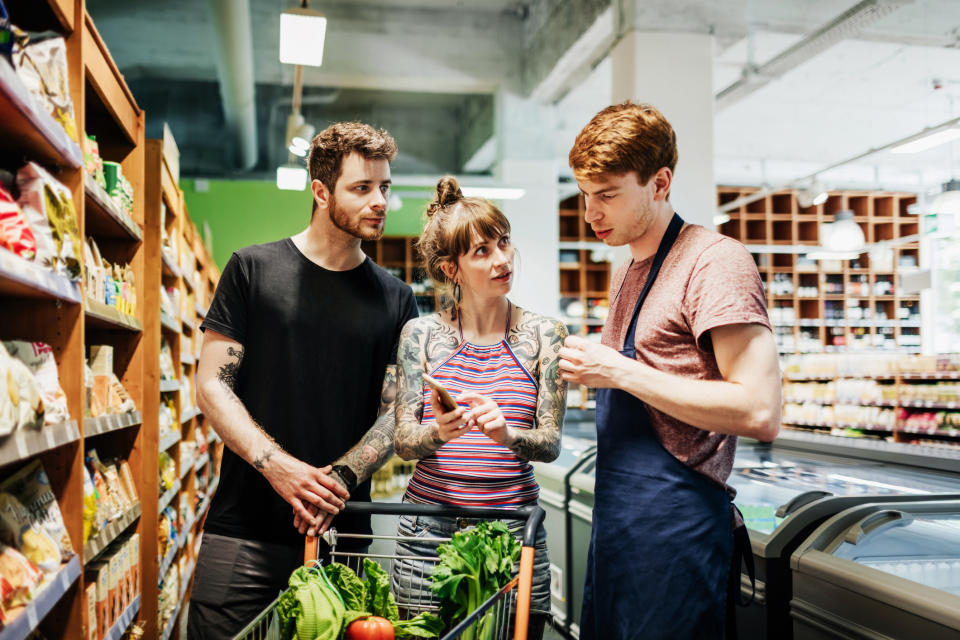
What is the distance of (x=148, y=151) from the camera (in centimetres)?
353

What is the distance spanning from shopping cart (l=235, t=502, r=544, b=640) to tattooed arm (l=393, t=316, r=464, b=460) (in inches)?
7.7

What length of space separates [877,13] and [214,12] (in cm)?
518

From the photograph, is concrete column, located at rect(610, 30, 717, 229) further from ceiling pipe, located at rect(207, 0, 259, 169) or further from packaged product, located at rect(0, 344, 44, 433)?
packaged product, located at rect(0, 344, 44, 433)

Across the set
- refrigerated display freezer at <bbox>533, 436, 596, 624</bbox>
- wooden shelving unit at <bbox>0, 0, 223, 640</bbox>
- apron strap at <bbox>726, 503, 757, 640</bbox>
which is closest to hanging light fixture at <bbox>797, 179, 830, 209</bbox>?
refrigerated display freezer at <bbox>533, 436, 596, 624</bbox>

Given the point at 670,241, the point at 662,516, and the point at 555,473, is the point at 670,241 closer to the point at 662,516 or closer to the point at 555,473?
the point at 662,516

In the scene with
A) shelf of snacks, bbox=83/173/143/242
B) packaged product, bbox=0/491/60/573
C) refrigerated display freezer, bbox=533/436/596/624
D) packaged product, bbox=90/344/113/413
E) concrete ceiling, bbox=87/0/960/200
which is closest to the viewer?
packaged product, bbox=0/491/60/573

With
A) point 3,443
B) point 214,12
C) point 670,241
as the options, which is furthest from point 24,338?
point 214,12

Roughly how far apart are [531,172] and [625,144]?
7.80 metres

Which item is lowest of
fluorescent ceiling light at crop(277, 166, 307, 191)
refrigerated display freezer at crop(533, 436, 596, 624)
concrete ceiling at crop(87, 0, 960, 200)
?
refrigerated display freezer at crop(533, 436, 596, 624)

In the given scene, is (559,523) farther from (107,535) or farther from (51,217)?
(51,217)

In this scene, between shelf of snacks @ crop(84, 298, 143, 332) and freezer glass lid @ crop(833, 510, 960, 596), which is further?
shelf of snacks @ crop(84, 298, 143, 332)

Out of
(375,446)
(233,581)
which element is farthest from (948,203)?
(233,581)

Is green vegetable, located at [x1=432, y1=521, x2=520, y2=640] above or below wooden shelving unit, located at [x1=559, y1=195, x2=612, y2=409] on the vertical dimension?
below

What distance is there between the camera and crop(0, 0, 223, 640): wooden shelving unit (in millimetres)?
1701
